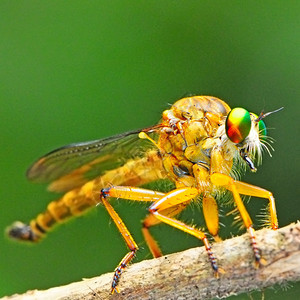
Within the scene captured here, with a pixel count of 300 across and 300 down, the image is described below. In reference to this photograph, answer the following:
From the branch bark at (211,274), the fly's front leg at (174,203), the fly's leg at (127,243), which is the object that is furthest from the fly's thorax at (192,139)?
the branch bark at (211,274)

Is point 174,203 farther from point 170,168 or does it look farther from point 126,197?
Result: point 170,168

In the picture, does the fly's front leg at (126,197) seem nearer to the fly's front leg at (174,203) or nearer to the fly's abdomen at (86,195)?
the fly's front leg at (174,203)

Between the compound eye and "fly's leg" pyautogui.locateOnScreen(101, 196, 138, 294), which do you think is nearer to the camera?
"fly's leg" pyautogui.locateOnScreen(101, 196, 138, 294)

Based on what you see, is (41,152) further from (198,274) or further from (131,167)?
(198,274)

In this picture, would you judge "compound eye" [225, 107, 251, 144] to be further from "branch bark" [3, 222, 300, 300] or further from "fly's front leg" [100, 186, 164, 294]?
"branch bark" [3, 222, 300, 300]

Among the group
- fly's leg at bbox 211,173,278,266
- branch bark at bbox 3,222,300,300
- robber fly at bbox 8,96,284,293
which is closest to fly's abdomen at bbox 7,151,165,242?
robber fly at bbox 8,96,284,293

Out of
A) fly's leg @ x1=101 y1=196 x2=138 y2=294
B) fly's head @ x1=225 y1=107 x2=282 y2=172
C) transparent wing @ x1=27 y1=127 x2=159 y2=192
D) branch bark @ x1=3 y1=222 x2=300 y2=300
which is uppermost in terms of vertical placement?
transparent wing @ x1=27 y1=127 x2=159 y2=192
